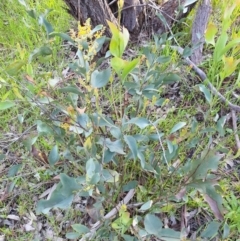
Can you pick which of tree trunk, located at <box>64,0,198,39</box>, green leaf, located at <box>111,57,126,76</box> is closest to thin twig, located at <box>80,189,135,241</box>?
green leaf, located at <box>111,57,126,76</box>

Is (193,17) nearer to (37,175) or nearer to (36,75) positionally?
(36,75)

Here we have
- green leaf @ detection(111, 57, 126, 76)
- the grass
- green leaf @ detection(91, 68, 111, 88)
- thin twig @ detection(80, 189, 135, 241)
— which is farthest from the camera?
the grass

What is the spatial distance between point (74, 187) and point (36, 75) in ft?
3.63

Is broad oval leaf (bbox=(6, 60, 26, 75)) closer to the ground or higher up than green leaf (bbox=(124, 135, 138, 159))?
higher up

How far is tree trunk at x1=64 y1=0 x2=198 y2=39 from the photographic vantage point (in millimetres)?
1973

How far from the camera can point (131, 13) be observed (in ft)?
6.98

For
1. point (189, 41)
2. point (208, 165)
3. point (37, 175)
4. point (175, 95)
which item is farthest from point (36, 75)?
point (208, 165)

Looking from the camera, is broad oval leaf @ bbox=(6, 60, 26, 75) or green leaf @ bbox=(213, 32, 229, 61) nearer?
green leaf @ bbox=(213, 32, 229, 61)

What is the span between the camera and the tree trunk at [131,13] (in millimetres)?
1973

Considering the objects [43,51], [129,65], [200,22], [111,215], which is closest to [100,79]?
[129,65]

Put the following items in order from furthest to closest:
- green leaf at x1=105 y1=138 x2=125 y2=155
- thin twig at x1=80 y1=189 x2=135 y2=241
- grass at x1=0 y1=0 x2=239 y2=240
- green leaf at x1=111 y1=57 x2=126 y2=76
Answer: grass at x1=0 y1=0 x2=239 y2=240 < thin twig at x1=80 y1=189 x2=135 y2=241 < green leaf at x1=105 y1=138 x2=125 y2=155 < green leaf at x1=111 y1=57 x2=126 y2=76

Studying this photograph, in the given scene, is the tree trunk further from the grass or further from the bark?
the grass

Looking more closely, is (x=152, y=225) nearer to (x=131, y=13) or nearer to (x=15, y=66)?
(x=15, y=66)

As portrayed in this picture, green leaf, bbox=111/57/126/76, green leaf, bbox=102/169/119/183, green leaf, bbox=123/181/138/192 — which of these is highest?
green leaf, bbox=111/57/126/76
